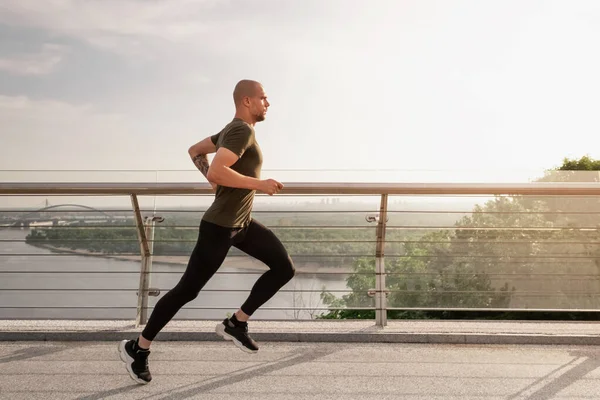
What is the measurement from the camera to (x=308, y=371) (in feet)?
12.3

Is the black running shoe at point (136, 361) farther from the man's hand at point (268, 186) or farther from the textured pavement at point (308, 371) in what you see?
the man's hand at point (268, 186)

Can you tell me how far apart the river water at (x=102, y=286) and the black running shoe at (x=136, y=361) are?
1.28 meters

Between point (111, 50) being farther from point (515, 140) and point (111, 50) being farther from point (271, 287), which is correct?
point (271, 287)

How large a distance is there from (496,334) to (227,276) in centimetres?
206

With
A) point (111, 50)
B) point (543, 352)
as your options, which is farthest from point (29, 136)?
point (543, 352)

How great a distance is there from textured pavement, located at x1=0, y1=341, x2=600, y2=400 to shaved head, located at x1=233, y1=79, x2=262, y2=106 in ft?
5.17

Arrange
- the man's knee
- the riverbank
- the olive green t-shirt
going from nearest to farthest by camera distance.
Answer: the olive green t-shirt → the man's knee → the riverbank

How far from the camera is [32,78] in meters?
49.1

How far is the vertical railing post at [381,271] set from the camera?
4887 millimetres

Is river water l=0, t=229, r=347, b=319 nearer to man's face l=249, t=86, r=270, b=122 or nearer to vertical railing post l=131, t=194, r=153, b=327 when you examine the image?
vertical railing post l=131, t=194, r=153, b=327

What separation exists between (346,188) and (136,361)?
6.40 ft

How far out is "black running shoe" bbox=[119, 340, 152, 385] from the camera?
3.40m

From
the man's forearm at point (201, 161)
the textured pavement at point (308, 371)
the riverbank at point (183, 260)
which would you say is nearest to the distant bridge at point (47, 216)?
the riverbank at point (183, 260)

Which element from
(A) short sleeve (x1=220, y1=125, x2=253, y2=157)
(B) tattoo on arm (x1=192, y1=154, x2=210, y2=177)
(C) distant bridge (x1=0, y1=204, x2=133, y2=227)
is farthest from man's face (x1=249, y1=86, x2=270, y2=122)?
(C) distant bridge (x1=0, y1=204, x2=133, y2=227)
